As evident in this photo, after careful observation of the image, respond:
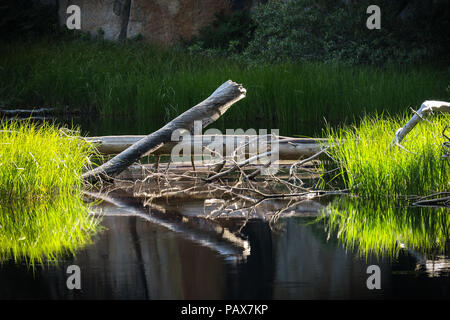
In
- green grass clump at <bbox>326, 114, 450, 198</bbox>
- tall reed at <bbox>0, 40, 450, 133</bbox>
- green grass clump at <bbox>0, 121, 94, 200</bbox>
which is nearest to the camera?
green grass clump at <bbox>326, 114, 450, 198</bbox>

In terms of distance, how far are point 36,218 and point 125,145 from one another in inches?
105

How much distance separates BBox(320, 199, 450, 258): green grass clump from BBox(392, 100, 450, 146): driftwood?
28.4 inches

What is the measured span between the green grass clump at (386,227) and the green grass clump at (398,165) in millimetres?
272

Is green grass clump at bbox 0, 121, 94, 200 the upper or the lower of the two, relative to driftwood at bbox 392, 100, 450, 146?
lower

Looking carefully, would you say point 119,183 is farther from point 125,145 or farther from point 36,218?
point 36,218

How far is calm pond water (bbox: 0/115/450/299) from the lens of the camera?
11.9ft

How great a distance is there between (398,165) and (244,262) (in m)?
2.57

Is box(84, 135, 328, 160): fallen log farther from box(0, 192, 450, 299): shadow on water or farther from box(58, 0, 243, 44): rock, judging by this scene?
box(58, 0, 243, 44): rock

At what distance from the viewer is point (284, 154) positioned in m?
7.79

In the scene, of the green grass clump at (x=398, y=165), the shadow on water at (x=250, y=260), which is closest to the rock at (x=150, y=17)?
the green grass clump at (x=398, y=165)

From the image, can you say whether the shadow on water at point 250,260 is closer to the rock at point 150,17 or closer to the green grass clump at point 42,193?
the green grass clump at point 42,193

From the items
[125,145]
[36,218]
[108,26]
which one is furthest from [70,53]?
[36,218]

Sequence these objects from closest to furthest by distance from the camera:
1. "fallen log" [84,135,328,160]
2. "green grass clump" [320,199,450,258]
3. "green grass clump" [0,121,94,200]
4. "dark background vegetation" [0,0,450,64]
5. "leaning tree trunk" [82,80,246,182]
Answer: "green grass clump" [320,199,450,258] → "green grass clump" [0,121,94,200] → "leaning tree trunk" [82,80,246,182] → "fallen log" [84,135,328,160] → "dark background vegetation" [0,0,450,64]

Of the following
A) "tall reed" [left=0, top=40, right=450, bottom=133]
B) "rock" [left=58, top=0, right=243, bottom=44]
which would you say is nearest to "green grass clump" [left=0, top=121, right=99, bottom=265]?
"tall reed" [left=0, top=40, right=450, bottom=133]
